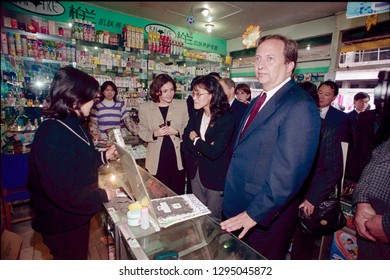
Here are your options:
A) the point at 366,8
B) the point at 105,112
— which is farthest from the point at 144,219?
the point at 105,112

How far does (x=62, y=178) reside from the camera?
1.28 meters

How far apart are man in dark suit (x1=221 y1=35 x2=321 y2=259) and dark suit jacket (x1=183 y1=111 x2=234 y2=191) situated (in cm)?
47

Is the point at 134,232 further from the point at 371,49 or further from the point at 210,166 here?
the point at 371,49

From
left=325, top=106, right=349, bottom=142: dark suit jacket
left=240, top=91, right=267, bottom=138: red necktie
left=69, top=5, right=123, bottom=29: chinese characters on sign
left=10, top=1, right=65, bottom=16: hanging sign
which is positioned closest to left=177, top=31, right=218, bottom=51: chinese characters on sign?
left=69, top=5, right=123, bottom=29: chinese characters on sign

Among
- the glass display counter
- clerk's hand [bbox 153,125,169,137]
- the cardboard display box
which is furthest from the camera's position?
clerk's hand [bbox 153,125,169,137]

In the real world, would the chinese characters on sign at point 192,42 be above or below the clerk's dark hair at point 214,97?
above

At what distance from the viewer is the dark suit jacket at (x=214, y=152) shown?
2.02m

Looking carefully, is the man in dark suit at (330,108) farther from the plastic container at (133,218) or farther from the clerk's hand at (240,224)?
the plastic container at (133,218)

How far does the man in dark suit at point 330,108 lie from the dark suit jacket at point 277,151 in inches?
82.1

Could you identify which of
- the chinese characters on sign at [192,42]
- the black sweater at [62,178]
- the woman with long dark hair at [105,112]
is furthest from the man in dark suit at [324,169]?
the chinese characters on sign at [192,42]

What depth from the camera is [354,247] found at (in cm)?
200

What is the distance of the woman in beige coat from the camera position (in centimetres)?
269

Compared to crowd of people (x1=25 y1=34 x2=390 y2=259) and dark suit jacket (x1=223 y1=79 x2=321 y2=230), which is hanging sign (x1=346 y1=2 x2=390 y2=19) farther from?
dark suit jacket (x1=223 y1=79 x2=321 y2=230)

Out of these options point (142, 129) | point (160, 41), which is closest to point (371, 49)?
point (160, 41)
